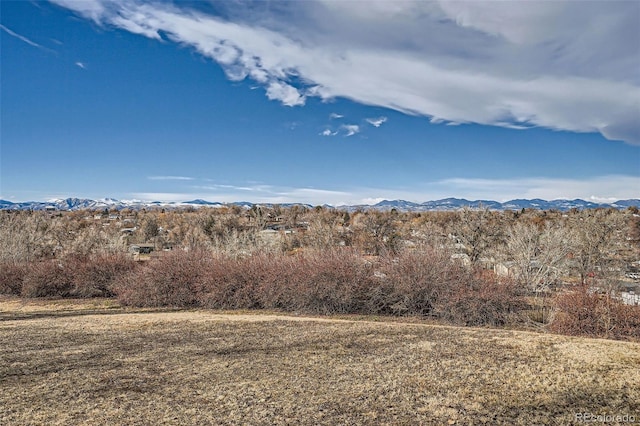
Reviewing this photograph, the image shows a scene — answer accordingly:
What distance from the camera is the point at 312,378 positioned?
930 cm

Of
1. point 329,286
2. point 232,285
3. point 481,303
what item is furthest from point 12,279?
point 481,303

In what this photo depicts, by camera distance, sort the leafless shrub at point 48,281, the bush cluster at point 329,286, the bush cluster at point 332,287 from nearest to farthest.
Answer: the bush cluster at point 332,287 < the bush cluster at point 329,286 < the leafless shrub at point 48,281

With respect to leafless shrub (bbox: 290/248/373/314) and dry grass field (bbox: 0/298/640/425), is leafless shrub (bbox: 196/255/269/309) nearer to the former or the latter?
leafless shrub (bbox: 290/248/373/314)

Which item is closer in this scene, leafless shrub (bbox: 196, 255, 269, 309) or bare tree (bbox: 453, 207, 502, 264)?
leafless shrub (bbox: 196, 255, 269, 309)

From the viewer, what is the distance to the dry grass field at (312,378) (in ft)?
24.3

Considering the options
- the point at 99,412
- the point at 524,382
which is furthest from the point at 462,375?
the point at 99,412

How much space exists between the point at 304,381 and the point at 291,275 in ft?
50.8

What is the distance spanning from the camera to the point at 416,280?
22797 millimetres

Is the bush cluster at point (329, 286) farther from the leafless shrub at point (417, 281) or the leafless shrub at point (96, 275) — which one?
the leafless shrub at point (96, 275)

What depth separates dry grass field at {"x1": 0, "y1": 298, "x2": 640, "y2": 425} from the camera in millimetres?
7410

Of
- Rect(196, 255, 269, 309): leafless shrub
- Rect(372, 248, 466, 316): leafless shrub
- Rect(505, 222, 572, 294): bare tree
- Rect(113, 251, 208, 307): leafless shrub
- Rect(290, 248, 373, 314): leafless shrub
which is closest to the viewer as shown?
Rect(372, 248, 466, 316): leafless shrub

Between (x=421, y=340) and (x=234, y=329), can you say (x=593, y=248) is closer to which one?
(x=421, y=340)

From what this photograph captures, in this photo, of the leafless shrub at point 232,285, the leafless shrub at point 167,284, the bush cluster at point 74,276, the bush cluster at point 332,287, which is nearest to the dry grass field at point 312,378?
the bush cluster at point 332,287

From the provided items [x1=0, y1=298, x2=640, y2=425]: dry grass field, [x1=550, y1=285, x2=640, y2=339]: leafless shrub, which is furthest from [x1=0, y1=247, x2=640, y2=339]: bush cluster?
[x1=0, y1=298, x2=640, y2=425]: dry grass field
